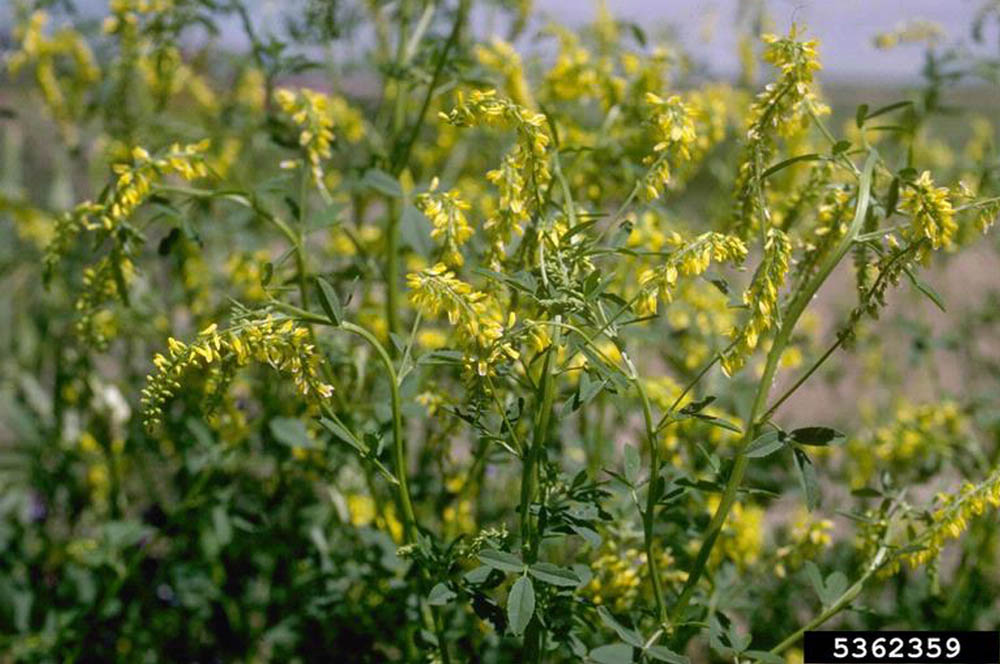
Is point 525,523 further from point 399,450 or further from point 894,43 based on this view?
point 894,43

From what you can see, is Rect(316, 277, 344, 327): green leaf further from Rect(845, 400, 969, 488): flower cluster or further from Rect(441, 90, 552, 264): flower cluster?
Answer: Rect(845, 400, 969, 488): flower cluster

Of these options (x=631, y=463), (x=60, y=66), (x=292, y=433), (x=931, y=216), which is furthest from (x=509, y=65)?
(x=60, y=66)

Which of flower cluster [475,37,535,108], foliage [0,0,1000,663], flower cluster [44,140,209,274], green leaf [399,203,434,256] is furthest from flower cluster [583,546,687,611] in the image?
flower cluster [475,37,535,108]

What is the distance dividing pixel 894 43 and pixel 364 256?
160 cm

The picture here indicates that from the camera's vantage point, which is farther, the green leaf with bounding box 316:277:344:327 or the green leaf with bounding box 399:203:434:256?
the green leaf with bounding box 399:203:434:256

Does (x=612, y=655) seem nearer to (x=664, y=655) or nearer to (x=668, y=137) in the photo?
(x=664, y=655)

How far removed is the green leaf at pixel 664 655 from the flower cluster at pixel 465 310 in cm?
47

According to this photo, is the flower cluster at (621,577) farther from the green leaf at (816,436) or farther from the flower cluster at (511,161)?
the flower cluster at (511,161)

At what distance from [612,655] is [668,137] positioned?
773 millimetres

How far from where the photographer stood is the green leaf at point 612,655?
1642 millimetres

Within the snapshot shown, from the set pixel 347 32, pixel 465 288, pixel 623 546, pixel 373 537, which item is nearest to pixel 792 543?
pixel 623 546

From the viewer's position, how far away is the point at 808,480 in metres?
1.64

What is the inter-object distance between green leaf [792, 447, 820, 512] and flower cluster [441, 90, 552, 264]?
53 cm

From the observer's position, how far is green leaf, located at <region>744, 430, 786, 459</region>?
1587mm
